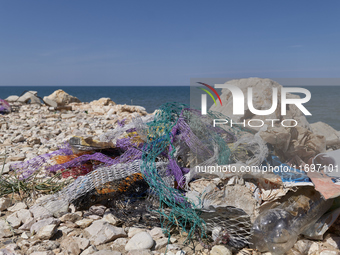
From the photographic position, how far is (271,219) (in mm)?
2033

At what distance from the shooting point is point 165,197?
2168 mm

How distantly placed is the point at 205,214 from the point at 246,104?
159 centimetres

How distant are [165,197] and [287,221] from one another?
91 centimetres

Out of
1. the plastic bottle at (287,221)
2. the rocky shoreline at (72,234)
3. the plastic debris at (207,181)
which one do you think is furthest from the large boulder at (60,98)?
the plastic bottle at (287,221)

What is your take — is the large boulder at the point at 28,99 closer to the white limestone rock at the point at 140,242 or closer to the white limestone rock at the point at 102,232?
the white limestone rock at the point at 102,232

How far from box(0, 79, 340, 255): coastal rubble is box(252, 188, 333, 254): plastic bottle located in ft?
0.03

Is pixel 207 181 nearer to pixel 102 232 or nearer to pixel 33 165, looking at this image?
pixel 102 232

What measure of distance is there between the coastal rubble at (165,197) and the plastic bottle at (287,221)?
0.01m

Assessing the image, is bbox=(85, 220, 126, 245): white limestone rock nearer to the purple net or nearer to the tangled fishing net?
the tangled fishing net

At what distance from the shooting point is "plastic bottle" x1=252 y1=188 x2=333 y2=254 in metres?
1.96

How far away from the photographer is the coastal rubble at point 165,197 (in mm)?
1988

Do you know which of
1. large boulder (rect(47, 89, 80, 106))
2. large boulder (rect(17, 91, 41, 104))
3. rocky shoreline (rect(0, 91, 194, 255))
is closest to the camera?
rocky shoreline (rect(0, 91, 194, 255))

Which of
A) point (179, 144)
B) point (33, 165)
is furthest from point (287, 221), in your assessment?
point (33, 165)

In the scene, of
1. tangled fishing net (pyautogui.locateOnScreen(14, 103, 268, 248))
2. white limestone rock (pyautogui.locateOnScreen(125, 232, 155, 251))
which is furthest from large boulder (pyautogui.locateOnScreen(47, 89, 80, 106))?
white limestone rock (pyautogui.locateOnScreen(125, 232, 155, 251))
